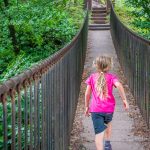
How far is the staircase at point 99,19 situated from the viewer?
26850 millimetres

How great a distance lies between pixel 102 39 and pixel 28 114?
64.8 feet

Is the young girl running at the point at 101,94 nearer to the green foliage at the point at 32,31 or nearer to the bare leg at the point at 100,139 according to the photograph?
the bare leg at the point at 100,139

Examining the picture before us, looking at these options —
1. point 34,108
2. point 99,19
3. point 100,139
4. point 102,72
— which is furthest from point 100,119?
point 99,19

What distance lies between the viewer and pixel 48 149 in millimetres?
3994

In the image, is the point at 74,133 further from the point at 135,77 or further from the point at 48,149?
the point at 48,149

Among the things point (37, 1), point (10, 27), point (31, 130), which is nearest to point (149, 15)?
point (37, 1)

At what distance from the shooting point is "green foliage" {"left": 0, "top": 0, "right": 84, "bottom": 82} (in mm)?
14617

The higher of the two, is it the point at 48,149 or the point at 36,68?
the point at 36,68

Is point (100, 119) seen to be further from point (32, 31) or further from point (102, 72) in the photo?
point (32, 31)

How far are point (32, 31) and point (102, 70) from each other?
10.3m

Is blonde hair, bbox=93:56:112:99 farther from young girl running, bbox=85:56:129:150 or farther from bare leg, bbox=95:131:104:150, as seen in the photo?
bare leg, bbox=95:131:104:150

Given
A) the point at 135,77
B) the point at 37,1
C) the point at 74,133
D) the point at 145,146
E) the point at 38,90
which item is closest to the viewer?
the point at 38,90

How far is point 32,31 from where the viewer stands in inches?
621

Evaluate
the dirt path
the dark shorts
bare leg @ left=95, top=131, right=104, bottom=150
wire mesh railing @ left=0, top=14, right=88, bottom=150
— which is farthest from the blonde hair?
the dirt path
